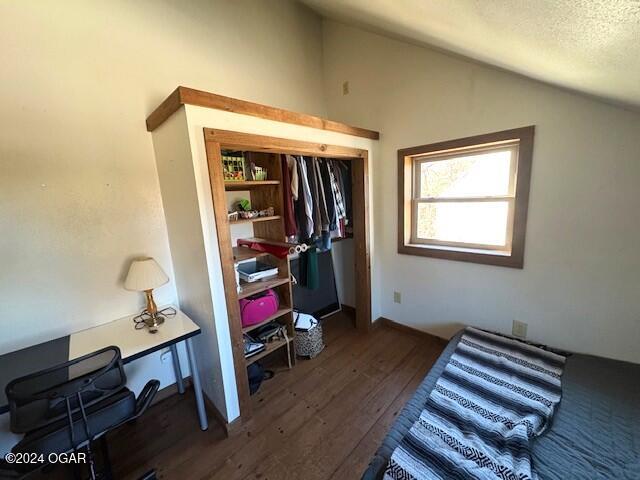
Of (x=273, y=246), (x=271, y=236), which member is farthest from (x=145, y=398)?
(x=271, y=236)

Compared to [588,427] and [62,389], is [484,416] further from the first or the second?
[62,389]

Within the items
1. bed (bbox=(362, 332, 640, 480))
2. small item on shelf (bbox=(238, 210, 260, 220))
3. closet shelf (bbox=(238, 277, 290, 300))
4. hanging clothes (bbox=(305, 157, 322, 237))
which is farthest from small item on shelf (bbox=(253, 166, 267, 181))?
bed (bbox=(362, 332, 640, 480))

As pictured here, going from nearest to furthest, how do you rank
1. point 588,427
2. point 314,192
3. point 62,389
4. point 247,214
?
point 62,389
point 588,427
point 247,214
point 314,192

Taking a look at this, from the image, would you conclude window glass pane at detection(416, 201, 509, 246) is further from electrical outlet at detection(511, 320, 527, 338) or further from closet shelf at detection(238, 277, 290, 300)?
closet shelf at detection(238, 277, 290, 300)

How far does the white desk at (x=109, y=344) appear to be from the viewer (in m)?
1.33

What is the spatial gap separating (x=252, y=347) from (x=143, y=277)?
0.91 metres

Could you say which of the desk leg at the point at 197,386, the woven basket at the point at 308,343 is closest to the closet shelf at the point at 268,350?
the woven basket at the point at 308,343

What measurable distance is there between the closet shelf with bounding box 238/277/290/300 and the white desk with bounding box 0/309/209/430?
0.36 metres

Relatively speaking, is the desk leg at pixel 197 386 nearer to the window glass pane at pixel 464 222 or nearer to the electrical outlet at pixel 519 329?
the window glass pane at pixel 464 222

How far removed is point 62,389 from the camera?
104 centimetres

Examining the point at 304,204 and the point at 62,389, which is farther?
the point at 304,204

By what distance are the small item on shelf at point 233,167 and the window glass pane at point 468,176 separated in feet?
5.28

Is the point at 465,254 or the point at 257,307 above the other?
the point at 465,254

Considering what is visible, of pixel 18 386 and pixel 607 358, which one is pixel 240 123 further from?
pixel 607 358
